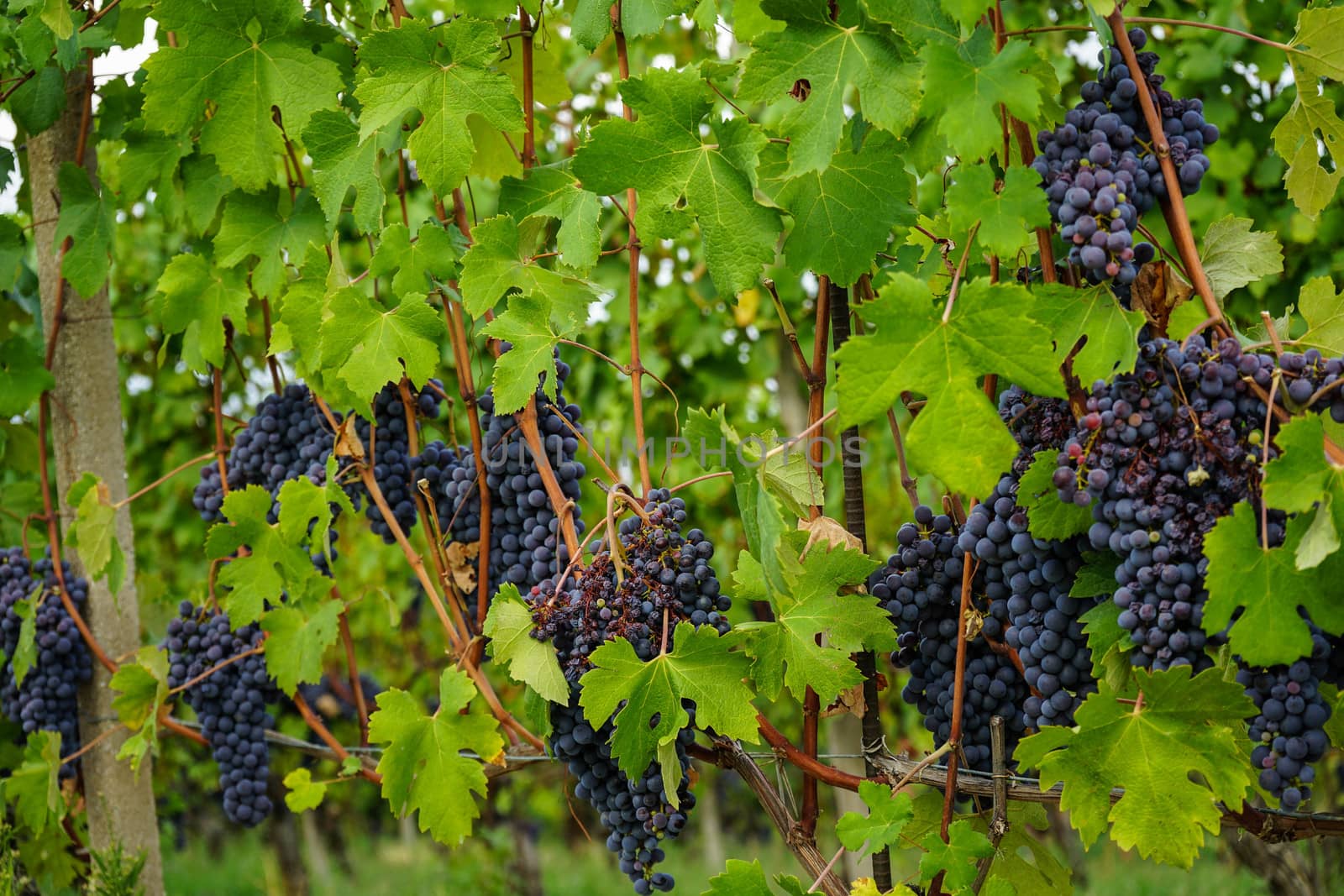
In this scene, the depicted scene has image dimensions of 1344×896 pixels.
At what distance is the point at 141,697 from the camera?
102 inches

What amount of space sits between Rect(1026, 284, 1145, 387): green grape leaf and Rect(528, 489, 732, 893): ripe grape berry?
57cm

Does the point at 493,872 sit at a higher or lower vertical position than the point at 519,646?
lower

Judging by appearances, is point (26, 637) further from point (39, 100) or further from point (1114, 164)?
point (1114, 164)

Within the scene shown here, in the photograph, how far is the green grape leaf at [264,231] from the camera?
2.27 metres

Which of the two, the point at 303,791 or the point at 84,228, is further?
the point at 84,228

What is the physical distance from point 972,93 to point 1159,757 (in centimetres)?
83

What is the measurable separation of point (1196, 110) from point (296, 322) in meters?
1.53

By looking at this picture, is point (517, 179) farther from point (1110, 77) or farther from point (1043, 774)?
point (1043, 774)

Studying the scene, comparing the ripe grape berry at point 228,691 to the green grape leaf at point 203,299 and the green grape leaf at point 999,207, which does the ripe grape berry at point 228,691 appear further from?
the green grape leaf at point 999,207

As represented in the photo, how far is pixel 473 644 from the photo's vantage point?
2.01 meters

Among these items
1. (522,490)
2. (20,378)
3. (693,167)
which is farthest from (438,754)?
(20,378)

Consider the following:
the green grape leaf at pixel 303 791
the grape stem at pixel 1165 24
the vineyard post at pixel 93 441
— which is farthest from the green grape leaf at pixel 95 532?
the grape stem at pixel 1165 24

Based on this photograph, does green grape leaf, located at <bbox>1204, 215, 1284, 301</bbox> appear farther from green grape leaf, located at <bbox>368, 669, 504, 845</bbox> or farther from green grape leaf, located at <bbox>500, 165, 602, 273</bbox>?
green grape leaf, located at <bbox>368, 669, 504, 845</bbox>

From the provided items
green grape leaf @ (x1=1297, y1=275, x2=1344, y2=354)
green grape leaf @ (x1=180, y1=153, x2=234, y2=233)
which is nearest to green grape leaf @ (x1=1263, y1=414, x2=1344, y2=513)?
green grape leaf @ (x1=1297, y1=275, x2=1344, y2=354)
